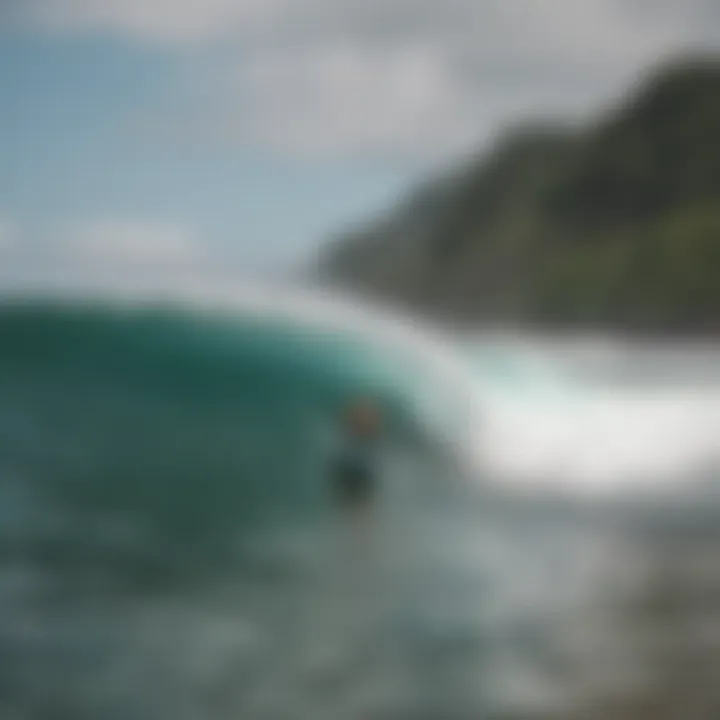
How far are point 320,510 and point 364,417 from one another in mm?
214

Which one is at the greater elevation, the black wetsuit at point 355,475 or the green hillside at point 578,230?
the green hillside at point 578,230

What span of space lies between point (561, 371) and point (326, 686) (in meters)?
0.81

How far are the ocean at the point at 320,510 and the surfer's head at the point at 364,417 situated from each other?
0.10 ft

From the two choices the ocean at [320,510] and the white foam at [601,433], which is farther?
the white foam at [601,433]

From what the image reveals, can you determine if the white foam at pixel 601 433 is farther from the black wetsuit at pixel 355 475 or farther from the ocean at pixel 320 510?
the black wetsuit at pixel 355 475

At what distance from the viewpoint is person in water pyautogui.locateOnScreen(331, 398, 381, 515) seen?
6.56 feet

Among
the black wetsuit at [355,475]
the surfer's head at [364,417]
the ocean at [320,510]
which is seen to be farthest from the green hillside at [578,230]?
the black wetsuit at [355,475]

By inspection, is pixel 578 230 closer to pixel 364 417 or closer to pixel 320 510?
pixel 364 417

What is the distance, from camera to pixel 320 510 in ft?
6.63

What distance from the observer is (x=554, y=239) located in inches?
83.3

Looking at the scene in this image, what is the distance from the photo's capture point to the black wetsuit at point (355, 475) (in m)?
2.00

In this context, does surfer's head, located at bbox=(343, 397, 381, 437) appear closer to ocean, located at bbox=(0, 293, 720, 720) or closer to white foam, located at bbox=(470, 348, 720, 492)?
ocean, located at bbox=(0, 293, 720, 720)

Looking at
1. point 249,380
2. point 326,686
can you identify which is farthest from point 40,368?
point 326,686

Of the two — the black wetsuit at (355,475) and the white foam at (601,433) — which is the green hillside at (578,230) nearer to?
the white foam at (601,433)
